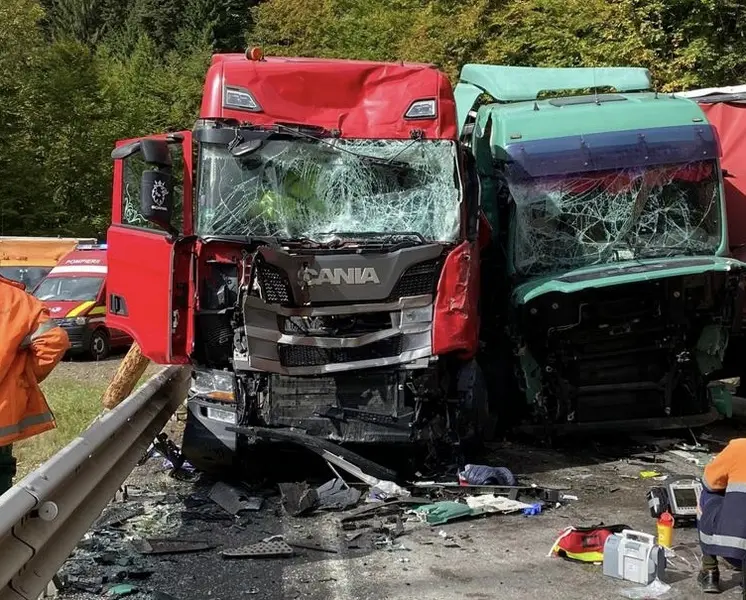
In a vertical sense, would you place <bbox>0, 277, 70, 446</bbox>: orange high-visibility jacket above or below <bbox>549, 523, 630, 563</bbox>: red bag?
above

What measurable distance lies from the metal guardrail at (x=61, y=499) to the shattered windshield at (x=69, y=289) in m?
11.4

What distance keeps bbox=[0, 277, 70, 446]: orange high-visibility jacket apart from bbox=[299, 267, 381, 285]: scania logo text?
196cm

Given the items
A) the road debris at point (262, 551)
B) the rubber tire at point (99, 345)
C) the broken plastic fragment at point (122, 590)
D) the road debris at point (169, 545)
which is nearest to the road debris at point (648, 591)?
the road debris at point (262, 551)

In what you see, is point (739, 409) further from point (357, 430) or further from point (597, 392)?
point (357, 430)

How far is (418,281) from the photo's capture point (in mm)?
6316

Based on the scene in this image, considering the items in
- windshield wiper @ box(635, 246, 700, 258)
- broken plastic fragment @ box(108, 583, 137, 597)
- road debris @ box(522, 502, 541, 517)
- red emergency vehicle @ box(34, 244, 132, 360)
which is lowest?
red emergency vehicle @ box(34, 244, 132, 360)

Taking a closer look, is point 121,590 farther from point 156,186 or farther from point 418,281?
point 418,281

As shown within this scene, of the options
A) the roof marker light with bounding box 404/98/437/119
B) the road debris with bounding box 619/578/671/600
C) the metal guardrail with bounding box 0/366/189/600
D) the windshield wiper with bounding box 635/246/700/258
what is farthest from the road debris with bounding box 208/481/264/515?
the windshield wiper with bounding box 635/246/700/258

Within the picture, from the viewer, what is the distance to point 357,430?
6.30m

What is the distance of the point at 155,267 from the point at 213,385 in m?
0.94

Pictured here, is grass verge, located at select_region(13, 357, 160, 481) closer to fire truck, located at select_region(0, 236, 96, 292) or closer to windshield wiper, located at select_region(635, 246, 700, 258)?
windshield wiper, located at select_region(635, 246, 700, 258)

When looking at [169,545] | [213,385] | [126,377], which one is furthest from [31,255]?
[169,545]

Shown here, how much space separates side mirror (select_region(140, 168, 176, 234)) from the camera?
19.8ft

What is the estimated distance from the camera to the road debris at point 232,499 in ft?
19.8
